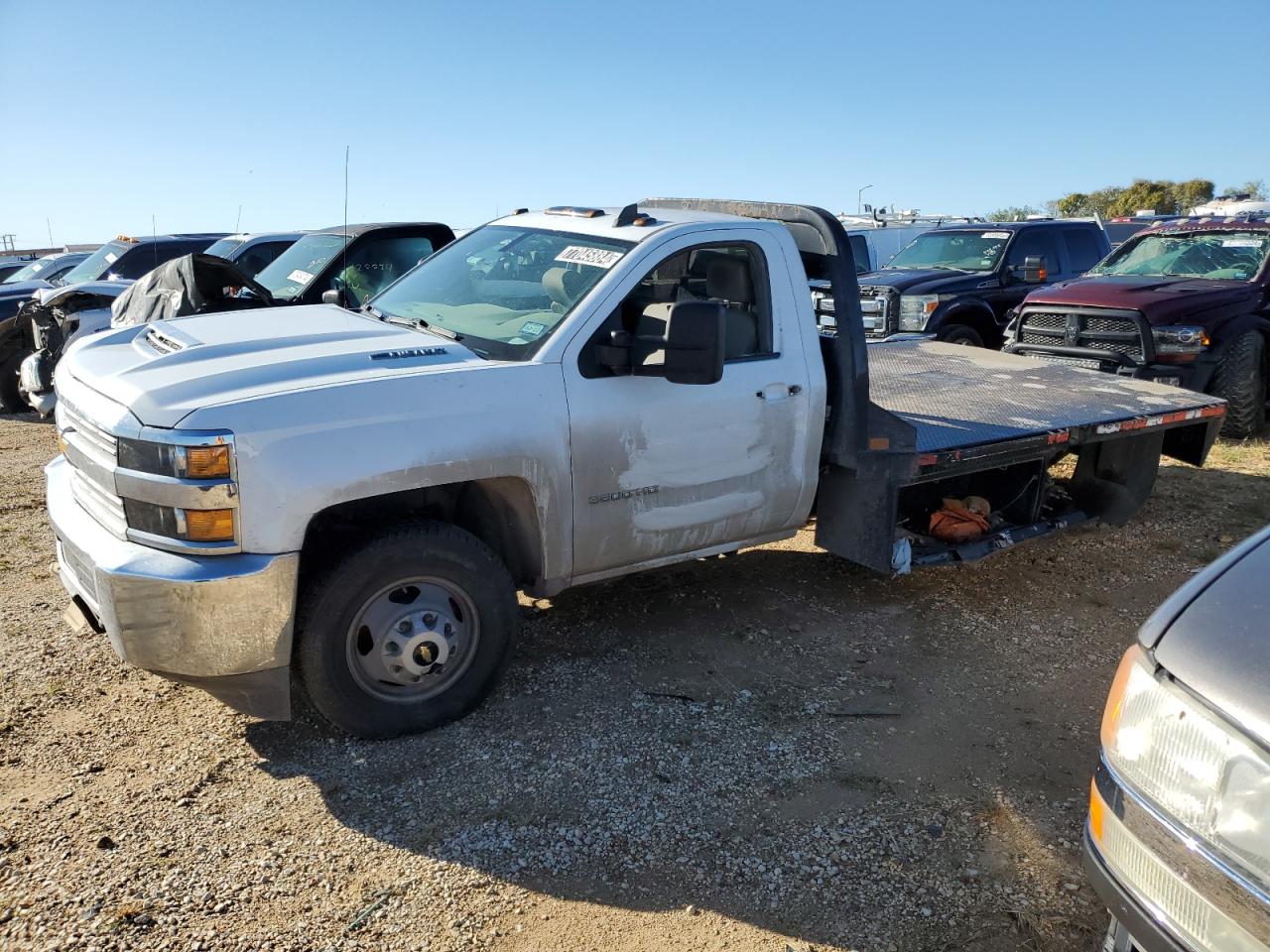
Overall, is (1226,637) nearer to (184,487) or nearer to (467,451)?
(467,451)

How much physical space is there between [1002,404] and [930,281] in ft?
15.5

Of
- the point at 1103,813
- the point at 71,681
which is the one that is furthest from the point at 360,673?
the point at 1103,813

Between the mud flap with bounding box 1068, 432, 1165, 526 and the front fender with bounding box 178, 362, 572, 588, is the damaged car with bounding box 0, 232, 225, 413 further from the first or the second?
the mud flap with bounding box 1068, 432, 1165, 526

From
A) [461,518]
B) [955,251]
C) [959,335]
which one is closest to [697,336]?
[461,518]

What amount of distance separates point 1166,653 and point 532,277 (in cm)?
303

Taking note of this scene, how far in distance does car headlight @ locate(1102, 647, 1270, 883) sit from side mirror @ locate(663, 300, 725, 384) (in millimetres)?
1896

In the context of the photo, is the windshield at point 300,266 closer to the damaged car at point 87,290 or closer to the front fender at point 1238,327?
the damaged car at point 87,290

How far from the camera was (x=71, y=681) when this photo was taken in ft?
13.9

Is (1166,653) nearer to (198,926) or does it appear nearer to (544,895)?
(544,895)

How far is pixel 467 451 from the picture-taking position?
3615 millimetres

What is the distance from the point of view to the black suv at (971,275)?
9.92m

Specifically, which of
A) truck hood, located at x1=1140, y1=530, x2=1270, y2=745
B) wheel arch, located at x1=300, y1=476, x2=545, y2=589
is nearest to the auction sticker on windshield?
wheel arch, located at x1=300, y1=476, x2=545, y2=589

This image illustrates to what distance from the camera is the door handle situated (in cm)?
439

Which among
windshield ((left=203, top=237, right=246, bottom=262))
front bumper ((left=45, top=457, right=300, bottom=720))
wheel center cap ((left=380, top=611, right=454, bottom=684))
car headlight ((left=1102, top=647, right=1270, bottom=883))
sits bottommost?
wheel center cap ((left=380, top=611, right=454, bottom=684))
